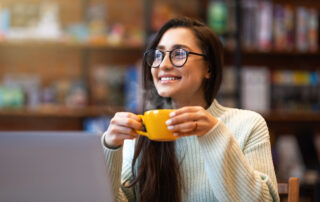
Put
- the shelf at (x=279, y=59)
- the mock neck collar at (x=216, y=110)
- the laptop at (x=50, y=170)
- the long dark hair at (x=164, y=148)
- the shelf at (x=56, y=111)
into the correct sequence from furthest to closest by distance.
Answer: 1. the shelf at (x=279, y=59)
2. the shelf at (x=56, y=111)
3. the mock neck collar at (x=216, y=110)
4. the long dark hair at (x=164, y=148)
5. the laptop at (x=50, y=170)

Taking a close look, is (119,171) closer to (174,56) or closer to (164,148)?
(164,148)

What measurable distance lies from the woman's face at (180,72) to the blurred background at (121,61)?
4.59 feet

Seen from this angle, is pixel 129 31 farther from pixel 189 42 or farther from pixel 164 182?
pixel 164 182

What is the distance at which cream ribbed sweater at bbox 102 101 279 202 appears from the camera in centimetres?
96

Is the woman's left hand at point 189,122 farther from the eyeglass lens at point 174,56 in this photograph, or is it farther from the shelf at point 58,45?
the shelf at point 58,45

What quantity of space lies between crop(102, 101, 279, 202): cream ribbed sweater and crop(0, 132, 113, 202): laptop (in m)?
0.38

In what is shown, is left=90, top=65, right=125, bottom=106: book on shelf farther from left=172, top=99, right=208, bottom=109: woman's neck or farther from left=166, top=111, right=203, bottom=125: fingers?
left=166, top=111, right=203, bottom=125: fingers

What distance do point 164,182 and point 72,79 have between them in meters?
1.85

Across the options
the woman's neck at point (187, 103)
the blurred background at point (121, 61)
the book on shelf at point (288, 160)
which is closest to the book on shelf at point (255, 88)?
the blurred background at point (121, 61)

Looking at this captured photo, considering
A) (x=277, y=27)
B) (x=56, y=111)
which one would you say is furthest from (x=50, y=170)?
(x=277, y=27)

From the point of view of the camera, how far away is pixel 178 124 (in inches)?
35.3

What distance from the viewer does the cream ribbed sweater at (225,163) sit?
0.96m

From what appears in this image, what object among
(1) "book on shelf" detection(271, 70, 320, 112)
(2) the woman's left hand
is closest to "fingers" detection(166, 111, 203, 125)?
(2) the woman's left hand

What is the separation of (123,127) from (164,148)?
1.02 feet
